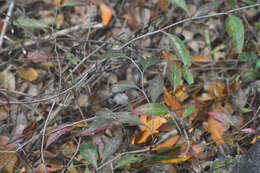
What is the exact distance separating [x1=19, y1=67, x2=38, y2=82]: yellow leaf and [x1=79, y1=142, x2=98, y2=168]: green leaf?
62 centimetres

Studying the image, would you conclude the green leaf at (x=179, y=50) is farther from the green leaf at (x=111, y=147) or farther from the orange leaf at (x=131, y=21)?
the orange leaf at (x=131, y=21)

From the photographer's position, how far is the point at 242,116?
3.69ft

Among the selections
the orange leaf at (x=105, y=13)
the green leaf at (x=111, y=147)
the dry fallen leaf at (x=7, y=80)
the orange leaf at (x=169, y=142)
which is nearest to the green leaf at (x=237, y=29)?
the orange leaf at (x=169, y=142)

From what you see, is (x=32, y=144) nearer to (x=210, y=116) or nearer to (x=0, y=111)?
(x=0, y=111)

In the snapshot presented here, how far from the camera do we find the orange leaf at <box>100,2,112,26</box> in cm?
146

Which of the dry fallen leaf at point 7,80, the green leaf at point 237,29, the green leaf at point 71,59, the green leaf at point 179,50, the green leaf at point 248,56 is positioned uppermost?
the green leaf at point 237,29

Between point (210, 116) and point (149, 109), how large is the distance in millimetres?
408

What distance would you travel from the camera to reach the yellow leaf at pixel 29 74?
1258 millimetres

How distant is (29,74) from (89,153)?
69 centimetres

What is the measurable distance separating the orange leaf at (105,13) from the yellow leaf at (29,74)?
51cm

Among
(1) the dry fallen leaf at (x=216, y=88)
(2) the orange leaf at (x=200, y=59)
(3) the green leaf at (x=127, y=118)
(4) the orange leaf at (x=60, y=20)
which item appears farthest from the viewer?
(4) the orange leaf at (x=60, y=20)

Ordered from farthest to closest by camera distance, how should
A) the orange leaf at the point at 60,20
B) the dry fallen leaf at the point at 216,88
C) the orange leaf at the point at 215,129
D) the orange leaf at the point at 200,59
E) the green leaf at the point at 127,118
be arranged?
the orange leaf at the point at 60,20, the orange leaf at the point at 200,59, the dry fallen leaf at the point at 216,88, the orange leaf at the point at 215,129, the green leaf at the point at 127,118

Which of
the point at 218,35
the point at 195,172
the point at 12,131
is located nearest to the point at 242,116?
the point at 195,172

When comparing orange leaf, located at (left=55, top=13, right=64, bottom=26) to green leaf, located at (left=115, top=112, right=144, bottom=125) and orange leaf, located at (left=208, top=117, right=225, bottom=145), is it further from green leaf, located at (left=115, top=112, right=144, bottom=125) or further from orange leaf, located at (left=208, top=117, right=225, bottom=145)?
orange leaf, located at (left=208, top=117, right=225, bottom=145)
